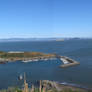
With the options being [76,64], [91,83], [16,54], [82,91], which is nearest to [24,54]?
[16,54]

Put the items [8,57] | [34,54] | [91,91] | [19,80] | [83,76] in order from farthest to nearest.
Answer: [34,54]
[8,57]
[83,76]
[19,80]
[91,91]

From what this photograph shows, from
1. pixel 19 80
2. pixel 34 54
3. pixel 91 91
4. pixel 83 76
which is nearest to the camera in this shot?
pixel 91 91

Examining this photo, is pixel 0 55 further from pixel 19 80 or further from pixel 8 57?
pixel 19 80

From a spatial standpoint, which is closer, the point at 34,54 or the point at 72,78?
the point at 72,78

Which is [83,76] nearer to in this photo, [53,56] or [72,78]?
[72,78]

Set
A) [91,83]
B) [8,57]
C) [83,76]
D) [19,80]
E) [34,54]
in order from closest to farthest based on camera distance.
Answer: [91,83]
[19,80]
[83,76]
[8,57]
[34,54]

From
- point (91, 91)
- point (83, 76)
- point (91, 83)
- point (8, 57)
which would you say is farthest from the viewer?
point (8, 57)

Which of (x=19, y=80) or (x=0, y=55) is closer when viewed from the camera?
(x=19, y=80)

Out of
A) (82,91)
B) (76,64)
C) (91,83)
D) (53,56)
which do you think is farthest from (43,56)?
(82,91)
